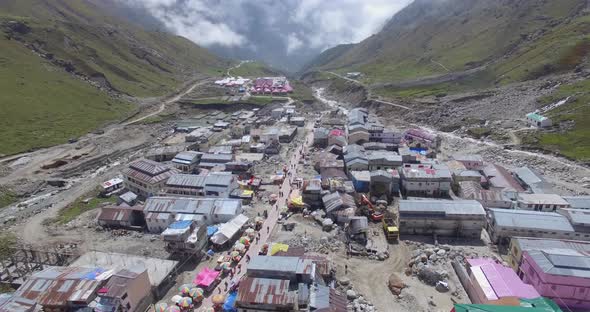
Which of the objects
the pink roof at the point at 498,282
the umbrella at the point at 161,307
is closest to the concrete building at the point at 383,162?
the pink roof at the point at 498,282

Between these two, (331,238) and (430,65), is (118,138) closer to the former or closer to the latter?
(331,238)

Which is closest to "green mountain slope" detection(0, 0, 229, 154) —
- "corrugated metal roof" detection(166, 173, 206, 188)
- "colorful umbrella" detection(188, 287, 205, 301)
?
"corrugated metal roof" detection(166, 173, 206, 188)

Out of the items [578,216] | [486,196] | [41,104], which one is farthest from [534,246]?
[41,104]

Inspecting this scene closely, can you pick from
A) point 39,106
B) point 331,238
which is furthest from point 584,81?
point 39,106

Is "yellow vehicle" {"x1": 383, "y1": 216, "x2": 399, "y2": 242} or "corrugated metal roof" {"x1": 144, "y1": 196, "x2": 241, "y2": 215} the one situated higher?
"corrugated metal roof" {"x1": 144, "y1": 196, "x2": 241, "y2": 215}

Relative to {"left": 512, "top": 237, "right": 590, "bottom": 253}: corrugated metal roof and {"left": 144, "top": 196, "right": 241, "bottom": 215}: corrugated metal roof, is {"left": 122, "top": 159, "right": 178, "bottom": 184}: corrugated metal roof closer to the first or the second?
{"left": 144, "top": 196, "right": 241, "bottom": 215}: corrugated metal roof

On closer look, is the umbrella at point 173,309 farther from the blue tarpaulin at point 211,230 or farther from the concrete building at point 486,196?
the concrete building at point 486,196
